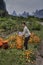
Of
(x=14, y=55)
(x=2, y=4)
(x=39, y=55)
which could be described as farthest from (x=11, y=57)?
(x=2, y=4)

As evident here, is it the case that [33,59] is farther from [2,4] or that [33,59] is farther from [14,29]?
[2,4]

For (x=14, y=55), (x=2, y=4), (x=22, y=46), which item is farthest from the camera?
(x=2, y=4)

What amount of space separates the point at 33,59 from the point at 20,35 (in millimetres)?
2671

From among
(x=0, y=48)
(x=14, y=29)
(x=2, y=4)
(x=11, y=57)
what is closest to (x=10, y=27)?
(x=14, y=29)

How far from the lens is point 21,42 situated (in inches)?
712

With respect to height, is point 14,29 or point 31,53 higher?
point 31,53

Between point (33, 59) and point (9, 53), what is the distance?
1173mm

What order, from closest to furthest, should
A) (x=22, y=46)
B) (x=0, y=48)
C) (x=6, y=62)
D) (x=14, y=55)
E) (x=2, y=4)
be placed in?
(x=6, y=62) → (x=14, y=55) → (x=0, y=48) → (x=22, y=46) → (x=2, y=4)

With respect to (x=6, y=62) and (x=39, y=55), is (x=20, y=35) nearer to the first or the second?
(x=39, y=55)

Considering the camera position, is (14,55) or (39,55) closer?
(14,55)

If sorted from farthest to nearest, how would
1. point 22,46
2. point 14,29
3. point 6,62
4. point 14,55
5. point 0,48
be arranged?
point 14,29 → point 22,46 → point 0,48 → point 14,55 → point 6,62

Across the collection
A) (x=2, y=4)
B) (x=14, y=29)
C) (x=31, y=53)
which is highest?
(x=31, y=53)

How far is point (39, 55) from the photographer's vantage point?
55.4 feet

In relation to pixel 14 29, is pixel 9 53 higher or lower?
higher
